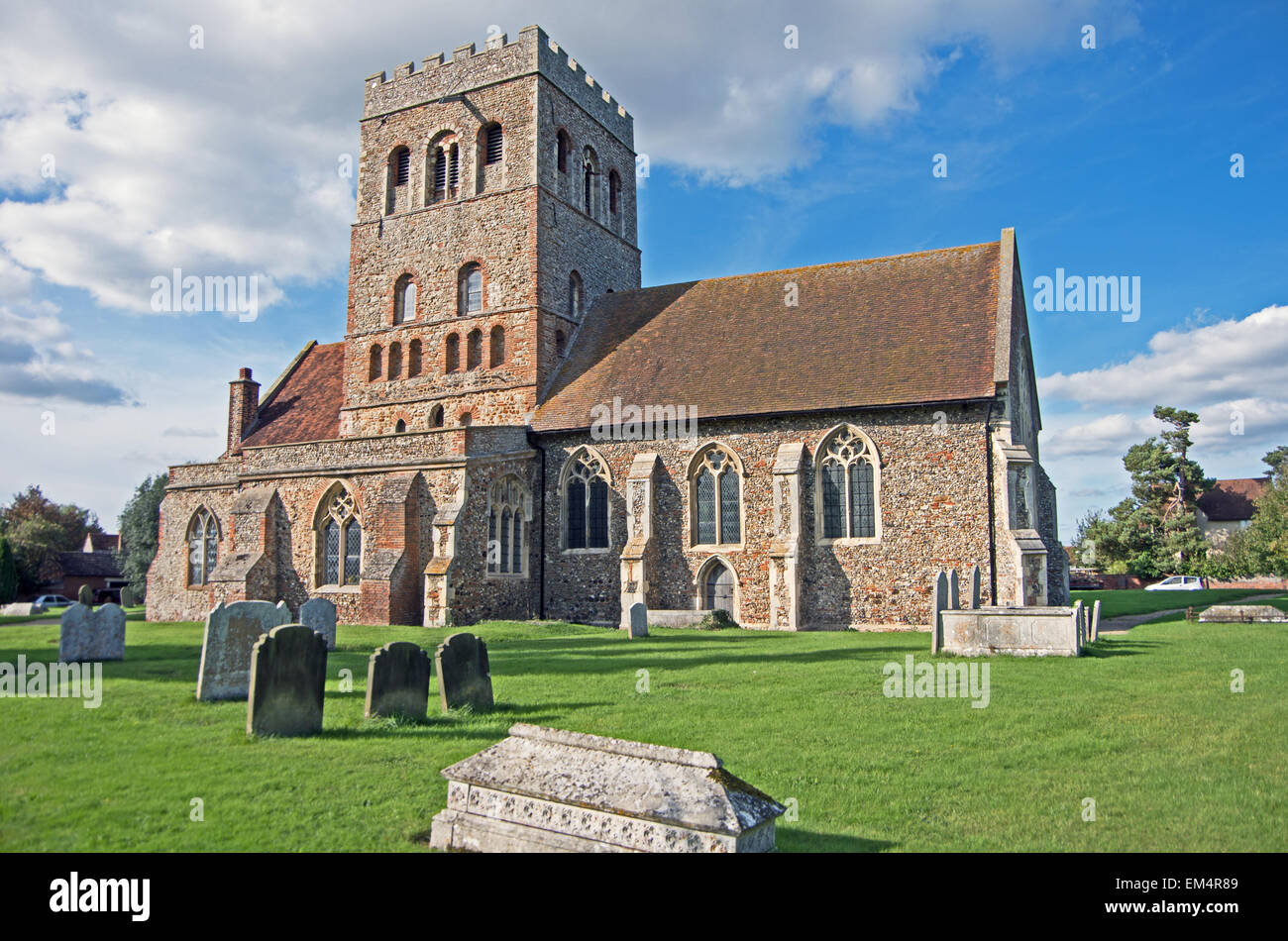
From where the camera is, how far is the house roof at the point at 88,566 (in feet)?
183

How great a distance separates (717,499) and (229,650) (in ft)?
46.3

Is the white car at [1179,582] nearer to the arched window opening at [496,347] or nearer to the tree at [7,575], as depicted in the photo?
the arched window opening at [496,347]

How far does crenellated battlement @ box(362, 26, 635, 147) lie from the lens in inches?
1080

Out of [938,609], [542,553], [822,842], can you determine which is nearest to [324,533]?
[542,553]

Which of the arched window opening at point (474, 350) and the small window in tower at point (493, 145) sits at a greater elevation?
the small window in tower at point (493, 145)

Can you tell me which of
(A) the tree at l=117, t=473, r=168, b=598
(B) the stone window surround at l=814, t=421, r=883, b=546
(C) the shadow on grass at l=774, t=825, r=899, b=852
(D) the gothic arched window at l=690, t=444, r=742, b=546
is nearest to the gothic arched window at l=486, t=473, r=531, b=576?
(D) the gothic arched window at l=690, t=444, r=742, b=546

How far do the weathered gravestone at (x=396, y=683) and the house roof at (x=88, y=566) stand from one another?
56.6 metres

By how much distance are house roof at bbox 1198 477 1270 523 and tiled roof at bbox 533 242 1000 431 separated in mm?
46603

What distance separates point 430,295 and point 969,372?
17349mm

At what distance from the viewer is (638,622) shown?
18328 mm

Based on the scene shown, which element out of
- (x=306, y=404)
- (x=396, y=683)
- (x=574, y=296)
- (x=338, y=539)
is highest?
(x=574, y=296)

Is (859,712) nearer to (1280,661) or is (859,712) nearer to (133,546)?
(1280,661)

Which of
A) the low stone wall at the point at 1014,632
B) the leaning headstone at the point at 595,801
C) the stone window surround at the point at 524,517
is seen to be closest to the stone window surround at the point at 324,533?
the stone window surround at the point at 524,517

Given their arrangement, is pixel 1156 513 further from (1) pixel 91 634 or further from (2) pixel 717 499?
(1) pixel 91 634
